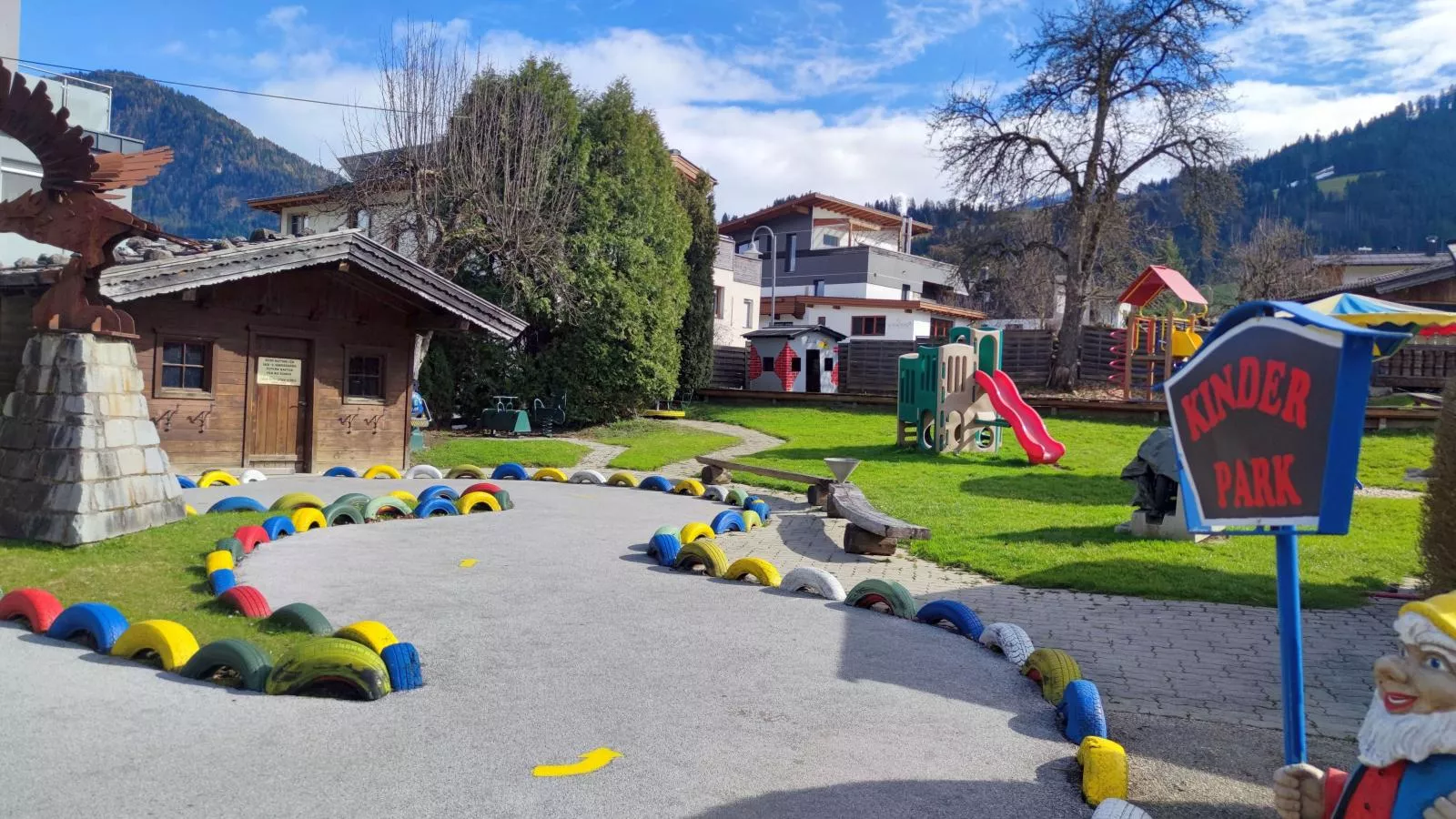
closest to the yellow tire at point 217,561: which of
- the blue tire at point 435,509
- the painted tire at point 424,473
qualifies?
the blue tire at point 435,509

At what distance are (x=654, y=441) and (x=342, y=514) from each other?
13.3 m

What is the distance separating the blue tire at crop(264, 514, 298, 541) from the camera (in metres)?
9.30

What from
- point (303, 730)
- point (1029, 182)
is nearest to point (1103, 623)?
point (303, 730)

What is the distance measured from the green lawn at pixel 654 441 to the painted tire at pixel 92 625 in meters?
13.6

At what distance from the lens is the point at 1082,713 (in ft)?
15.3

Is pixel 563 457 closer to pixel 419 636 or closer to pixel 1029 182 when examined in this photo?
pixel 419 636

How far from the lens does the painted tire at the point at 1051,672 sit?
17.3 feet

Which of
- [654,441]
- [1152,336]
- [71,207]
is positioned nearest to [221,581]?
[71,207]

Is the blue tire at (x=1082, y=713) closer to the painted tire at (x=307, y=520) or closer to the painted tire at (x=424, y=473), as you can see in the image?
the painted tire at (x=307, y=520)

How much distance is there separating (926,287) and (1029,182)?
2846 centimetres

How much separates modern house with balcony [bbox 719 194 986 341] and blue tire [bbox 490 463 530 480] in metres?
29.6

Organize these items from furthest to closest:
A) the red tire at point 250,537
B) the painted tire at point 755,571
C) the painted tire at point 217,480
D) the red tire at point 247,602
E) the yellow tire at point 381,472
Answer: the yellow tire at point 381,472 → the painted tire at point 217,480 → the red tire at point 250,537 → the painted tire at point 755,571 → the red tire at point 247,602

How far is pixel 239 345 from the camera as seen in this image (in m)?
15.2

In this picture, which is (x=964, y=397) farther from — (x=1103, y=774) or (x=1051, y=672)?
(x=1103, y=774)
